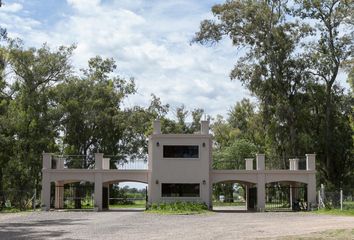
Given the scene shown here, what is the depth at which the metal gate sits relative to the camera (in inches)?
1584

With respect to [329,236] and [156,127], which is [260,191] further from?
[329,236]

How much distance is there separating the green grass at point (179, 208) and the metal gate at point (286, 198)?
610cm

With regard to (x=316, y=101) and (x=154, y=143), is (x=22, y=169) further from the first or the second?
(x=316, y=101)

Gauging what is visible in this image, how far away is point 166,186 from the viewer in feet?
129

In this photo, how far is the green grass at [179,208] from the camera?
34625 millimetres

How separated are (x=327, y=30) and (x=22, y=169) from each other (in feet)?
93.1

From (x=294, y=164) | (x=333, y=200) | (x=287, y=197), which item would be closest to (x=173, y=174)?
(x=294, y=164)

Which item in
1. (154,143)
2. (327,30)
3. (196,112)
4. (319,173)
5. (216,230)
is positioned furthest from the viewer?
(196,112)

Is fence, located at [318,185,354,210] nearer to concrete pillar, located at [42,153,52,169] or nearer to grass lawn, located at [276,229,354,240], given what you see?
concrete pillar, located at [42,153,52,169]

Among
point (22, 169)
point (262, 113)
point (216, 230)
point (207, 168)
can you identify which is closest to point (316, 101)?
point (262, 113)

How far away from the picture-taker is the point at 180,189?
39.3 m

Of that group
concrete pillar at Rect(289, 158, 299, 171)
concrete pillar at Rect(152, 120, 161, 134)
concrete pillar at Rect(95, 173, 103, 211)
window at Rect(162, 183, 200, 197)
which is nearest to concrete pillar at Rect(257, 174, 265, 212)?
concrete pillar at Rect(289, 158, 299, 171)

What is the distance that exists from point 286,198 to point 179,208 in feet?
50.5

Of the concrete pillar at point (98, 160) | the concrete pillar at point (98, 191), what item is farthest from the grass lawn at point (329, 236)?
the concrete pillar at point (98, 160)
